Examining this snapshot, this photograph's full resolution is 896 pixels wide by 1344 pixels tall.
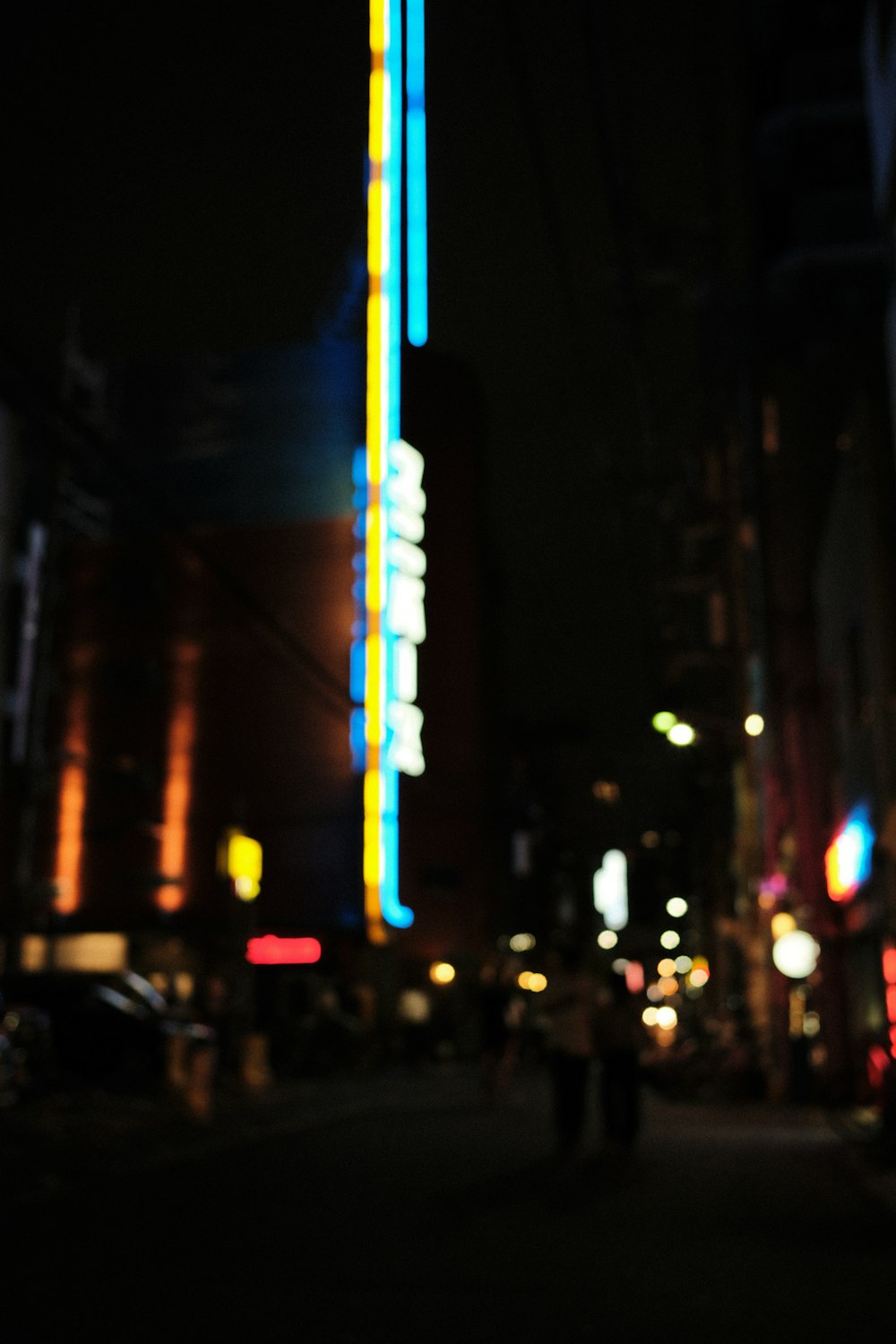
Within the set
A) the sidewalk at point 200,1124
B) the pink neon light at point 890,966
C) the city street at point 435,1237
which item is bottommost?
the city street at point 435,1237

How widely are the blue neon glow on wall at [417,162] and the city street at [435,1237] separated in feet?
18.4

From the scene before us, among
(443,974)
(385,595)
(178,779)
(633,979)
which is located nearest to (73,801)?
(178,779)

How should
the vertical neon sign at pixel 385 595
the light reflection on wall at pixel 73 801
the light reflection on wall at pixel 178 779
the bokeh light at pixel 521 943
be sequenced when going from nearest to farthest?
1. the vertical neon sign at pixel 385 595
2. the light reflection on wall at pixel 178 779
3. the light reflection on wall at pixel 73 801
4. the bokeh light at pixel 521 943

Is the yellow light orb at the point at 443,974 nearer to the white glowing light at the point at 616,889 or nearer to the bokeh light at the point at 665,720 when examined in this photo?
the bokeh light at the point at 665,720

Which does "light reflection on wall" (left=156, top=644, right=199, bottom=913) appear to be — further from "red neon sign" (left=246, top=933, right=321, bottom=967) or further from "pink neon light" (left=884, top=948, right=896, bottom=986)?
"pink neon light" (left=884, top=948, right=896, bottom=986)

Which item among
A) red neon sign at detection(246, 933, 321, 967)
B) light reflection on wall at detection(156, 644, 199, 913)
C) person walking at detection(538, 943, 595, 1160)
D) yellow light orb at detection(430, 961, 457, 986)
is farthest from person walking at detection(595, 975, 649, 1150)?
yellow light orb at detection(430, 961, 457, 986)

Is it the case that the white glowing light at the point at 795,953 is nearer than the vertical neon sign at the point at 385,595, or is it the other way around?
the white glowing light at the point at 795,953

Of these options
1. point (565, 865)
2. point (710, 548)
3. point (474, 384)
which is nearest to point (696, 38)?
point (710, 548)

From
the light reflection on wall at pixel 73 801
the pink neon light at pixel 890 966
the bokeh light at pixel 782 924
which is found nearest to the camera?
the pink neon light at pixel 890 966

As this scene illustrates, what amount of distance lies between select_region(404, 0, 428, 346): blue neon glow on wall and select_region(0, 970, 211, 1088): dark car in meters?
11.8

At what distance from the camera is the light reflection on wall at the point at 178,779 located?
46500 millimetres

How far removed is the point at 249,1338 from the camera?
5.61 meters

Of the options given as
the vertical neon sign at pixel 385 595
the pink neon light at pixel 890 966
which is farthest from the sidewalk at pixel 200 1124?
the vertical neon sign at pixel 385 595

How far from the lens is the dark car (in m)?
20.8
